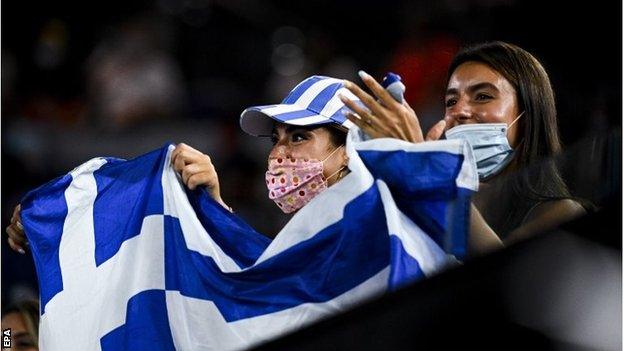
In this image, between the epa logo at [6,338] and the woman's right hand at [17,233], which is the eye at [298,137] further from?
the epa logo at [6,338]

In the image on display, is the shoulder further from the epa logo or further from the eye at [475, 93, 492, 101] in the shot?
the epa logo

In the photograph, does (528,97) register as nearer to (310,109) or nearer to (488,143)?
(488,143)

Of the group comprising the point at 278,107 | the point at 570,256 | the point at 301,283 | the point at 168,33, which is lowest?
the point at 301,283

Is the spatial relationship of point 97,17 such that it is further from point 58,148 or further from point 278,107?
point 278,107

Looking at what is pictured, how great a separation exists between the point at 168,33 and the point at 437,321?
3551 millimetres

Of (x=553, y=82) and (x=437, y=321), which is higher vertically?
(x=553, y=82)

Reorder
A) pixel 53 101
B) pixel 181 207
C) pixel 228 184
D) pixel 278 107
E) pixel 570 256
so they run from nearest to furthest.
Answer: pixel 570 256 < pixel 181 207 < pixel 278 107 < pixel 228 184 < pixel 53 101

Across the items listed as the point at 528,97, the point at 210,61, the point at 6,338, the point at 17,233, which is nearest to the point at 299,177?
the point at 528,97

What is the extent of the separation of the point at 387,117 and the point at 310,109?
553mm

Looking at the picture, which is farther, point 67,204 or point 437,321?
point 67,204

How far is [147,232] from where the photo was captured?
2.19 metres

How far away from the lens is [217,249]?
211 cm

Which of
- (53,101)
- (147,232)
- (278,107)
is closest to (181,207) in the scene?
(147,232)

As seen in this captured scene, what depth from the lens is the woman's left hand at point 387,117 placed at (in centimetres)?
178
